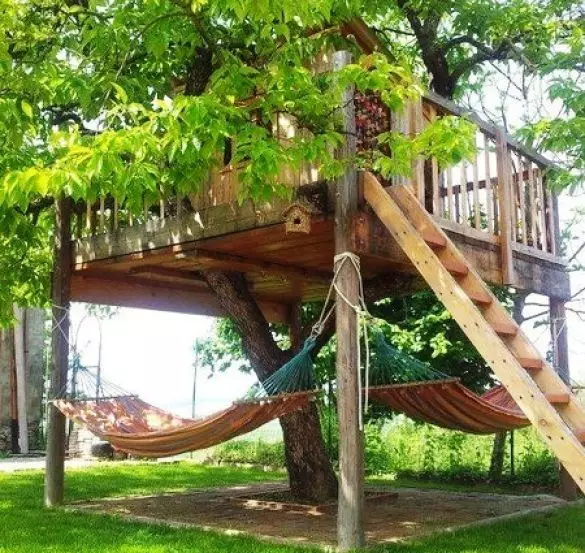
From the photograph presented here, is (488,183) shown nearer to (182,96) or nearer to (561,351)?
(561,351)

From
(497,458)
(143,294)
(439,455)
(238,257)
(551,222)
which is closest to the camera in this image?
(238,257)

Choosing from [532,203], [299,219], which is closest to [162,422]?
[299,219]

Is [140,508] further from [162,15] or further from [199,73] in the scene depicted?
[162,15]

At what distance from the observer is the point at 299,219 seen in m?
4.60

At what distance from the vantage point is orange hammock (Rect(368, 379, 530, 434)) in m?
5.32

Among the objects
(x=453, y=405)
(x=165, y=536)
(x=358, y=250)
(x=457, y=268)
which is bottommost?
(x=165, y=536)

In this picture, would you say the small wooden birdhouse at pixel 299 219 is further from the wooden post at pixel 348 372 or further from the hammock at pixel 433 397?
the hammock at pixel 433 397

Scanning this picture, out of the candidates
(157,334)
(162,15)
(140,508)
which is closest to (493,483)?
(140,508)

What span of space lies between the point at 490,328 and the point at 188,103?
1832mm

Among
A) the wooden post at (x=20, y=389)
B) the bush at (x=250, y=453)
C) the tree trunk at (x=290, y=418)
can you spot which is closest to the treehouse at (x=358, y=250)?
the tree trunk at (x=290, y=418)

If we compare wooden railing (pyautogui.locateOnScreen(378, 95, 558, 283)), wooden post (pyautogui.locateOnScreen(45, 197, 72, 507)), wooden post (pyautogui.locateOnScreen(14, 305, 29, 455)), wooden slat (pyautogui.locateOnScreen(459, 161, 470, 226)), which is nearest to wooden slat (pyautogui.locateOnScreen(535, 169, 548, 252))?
wooden railing (pyautogui.locateOnScreen(378, 95, 558, 283))

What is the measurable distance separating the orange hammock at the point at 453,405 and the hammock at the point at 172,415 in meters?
0.78

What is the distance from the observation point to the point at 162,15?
14.5ft

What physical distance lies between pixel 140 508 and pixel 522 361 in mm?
3591
